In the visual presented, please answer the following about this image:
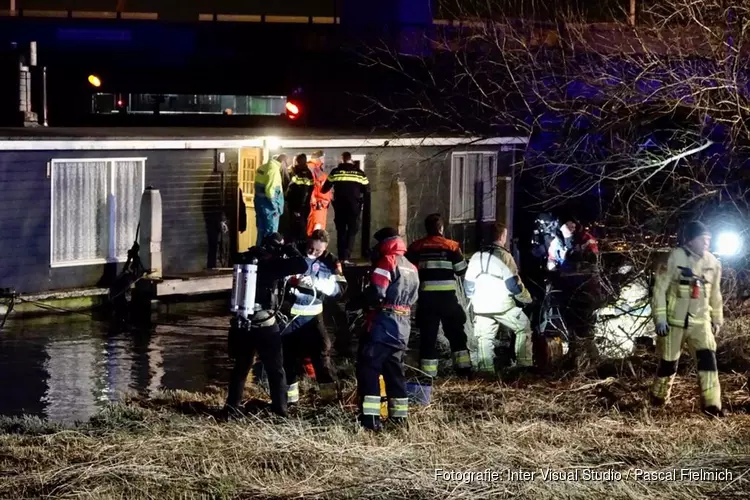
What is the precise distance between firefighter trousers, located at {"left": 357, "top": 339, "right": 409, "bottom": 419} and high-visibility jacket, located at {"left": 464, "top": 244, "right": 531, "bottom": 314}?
2.62 metres

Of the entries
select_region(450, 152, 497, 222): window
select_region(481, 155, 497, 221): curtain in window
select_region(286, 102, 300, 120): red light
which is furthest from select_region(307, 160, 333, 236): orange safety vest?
select_region(286, 102, 300, 120): red light

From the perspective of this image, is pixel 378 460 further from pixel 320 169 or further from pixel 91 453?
pixel 320 169

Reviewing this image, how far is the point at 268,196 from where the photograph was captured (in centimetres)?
1917

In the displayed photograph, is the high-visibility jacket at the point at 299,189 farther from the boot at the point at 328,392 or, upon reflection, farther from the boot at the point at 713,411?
the boot at the point at 713,411

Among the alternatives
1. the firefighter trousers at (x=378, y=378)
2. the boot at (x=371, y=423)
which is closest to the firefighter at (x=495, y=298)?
the firefighter trousers at (x=378, y=378)

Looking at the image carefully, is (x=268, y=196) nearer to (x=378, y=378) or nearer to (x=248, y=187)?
(x=248, y=187)

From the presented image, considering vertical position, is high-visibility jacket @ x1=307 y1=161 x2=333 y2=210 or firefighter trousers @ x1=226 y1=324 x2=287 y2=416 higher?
high-visibility jacket @ x1=307 y1=161 x2=333 y2=210

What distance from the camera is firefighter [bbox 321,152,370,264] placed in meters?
19.9

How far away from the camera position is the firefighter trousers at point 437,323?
11.8 metres

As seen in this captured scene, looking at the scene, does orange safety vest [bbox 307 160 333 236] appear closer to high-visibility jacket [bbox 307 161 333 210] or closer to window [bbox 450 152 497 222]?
high-visibility jacket [bbox 307 161 333 210]

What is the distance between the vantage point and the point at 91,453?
27.8ft

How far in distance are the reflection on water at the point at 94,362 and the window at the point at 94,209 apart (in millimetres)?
1562

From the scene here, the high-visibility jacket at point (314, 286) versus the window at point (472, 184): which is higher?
the window at point (472, 184)

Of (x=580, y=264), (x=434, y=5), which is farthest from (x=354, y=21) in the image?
(x=580, y=264)
